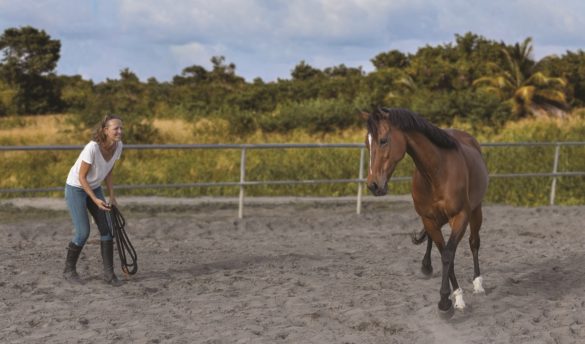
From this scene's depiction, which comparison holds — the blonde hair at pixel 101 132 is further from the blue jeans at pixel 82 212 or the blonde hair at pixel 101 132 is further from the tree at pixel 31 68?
the tree at pixel 31 68

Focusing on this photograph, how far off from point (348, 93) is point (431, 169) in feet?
98.9

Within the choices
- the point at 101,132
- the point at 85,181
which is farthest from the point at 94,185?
the point at 101,132

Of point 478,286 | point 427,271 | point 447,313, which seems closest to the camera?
point 447,313

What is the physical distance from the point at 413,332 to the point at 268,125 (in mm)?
20512

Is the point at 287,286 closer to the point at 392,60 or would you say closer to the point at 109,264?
the point at 109,264

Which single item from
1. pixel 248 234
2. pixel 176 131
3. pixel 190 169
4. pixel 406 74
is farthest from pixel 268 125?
pixel 248 234

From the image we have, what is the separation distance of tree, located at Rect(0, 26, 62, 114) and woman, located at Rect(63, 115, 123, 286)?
30271 millimetres

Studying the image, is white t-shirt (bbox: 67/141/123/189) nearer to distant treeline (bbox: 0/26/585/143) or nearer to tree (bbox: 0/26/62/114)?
distant treeline (bbox: 0/26/585/143)

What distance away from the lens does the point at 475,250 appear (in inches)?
233

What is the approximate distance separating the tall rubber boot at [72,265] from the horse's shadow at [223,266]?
0.48 m

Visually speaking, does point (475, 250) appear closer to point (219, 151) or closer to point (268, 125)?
point (219, 151)

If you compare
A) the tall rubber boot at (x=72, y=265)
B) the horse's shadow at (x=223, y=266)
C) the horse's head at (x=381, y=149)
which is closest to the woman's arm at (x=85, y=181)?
the tall rubber boot at (x=72, y=265)

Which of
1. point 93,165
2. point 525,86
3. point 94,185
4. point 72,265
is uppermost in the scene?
point 525,86

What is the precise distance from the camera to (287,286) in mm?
5672
